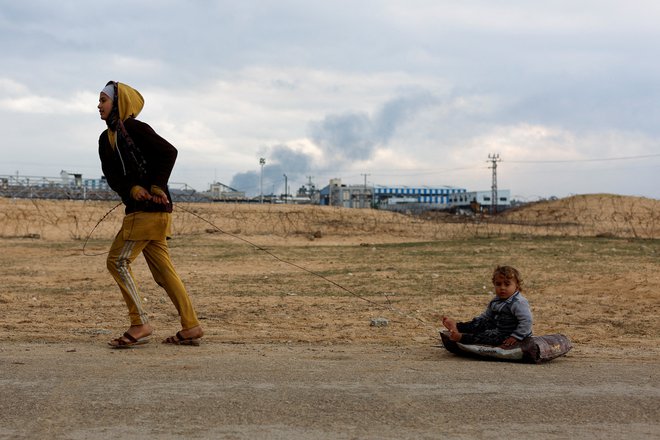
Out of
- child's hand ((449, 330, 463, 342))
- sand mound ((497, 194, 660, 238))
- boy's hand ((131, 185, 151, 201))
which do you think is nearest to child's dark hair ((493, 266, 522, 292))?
child's hand ((449, 330, 463, 342))

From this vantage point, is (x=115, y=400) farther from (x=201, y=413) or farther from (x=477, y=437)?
(x=477, y=437)

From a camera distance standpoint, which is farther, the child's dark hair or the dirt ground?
the child's dark hair

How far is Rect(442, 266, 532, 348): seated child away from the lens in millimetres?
6227

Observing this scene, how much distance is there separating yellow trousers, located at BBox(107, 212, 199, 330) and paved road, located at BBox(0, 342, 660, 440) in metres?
0.37

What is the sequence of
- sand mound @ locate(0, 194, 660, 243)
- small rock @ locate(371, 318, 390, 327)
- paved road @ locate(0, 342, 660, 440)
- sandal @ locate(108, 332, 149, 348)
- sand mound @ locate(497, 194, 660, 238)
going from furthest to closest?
1. sand mound @ locate(497, 194, 660, 238)
2. sand mound @ locate(0, 194, 660, 243)
3. small rock @ locate(371, 318, 390, 327)
4. sandal @ locate(108, 332, 149, 348)
5. paved road @ locate(0, 342, 660, 440)

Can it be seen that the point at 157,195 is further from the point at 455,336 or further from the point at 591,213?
the point at 591,213

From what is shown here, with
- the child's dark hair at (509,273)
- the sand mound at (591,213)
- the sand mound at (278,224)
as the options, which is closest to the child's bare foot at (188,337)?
the child's dark hair at (509,273)

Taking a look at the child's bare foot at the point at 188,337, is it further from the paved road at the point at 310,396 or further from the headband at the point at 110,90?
the headband at the point at 110,90

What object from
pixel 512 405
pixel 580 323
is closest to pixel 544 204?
pixel 580 323

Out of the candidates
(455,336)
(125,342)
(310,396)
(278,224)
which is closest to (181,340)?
(125,342)

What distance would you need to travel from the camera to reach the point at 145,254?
6.48 meters

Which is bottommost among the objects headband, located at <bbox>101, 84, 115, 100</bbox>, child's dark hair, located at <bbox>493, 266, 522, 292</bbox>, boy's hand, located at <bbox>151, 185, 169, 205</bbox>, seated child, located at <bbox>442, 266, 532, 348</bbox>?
seated child, located at <bbox>442, 266, 532, 348</bbox>

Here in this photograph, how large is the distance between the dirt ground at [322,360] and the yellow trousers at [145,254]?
0.36 meters

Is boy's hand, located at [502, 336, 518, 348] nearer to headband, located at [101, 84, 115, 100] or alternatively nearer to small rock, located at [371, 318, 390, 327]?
small rock, located at [371, 318, 390, 327]
